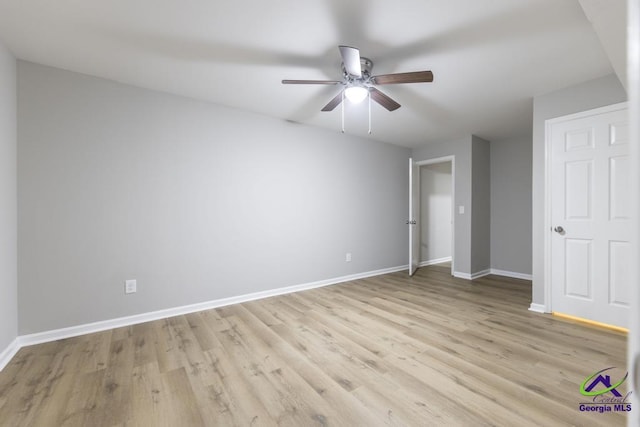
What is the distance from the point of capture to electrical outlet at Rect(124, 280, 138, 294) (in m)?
2.54

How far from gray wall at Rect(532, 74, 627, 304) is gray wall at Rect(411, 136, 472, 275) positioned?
137 centimetres

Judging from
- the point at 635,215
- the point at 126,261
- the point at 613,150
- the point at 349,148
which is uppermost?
the point at 349,148

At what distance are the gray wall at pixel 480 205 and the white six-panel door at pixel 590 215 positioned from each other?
1.52 meters

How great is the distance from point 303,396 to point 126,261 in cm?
210

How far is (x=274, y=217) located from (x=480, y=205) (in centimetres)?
347

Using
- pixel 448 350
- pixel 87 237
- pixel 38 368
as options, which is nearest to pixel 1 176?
pixel 87 237

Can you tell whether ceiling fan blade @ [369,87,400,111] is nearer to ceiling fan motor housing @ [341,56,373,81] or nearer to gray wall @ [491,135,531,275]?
ceiling fan motor housing @ [341,56,373,81]

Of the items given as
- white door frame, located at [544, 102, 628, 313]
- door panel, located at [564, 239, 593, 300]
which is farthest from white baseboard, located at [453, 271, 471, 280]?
door panel, located at [564, 239, 593, 300]

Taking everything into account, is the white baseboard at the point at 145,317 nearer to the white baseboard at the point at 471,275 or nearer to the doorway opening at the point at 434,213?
the white baseboard at the point at 471,275

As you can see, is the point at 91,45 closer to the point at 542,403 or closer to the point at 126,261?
the point at 126,261

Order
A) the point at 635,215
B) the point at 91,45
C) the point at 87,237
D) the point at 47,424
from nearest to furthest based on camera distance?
1. the point at 635,215
2. the point at 47,424
3. the point at 91,45
4. the point at 87,237

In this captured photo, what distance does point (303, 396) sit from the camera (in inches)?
62.0

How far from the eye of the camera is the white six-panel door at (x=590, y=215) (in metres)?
2.39

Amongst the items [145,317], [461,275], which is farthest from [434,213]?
[145,317]
